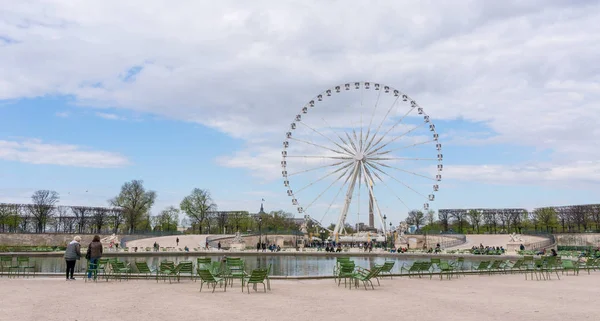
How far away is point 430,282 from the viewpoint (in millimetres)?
17703

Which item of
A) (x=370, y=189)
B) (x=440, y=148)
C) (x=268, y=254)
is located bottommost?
(x=268, y=254)

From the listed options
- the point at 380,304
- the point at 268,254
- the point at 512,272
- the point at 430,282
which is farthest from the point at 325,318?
the point at 268,254

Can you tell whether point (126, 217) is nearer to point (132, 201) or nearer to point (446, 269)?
point (132, 201)

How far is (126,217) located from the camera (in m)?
76.8

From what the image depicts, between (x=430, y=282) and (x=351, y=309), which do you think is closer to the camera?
(x=351, y=309)

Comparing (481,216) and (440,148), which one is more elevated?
(440,148)

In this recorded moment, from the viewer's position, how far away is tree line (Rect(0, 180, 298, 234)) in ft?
236

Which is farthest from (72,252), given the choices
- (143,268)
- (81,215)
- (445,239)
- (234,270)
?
(81,215)

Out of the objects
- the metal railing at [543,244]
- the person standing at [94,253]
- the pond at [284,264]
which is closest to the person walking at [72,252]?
the person standing at [94,253]

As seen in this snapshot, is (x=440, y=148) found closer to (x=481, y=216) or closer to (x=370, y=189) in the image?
(x=370, y=189)

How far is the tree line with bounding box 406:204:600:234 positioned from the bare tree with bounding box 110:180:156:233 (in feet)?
146

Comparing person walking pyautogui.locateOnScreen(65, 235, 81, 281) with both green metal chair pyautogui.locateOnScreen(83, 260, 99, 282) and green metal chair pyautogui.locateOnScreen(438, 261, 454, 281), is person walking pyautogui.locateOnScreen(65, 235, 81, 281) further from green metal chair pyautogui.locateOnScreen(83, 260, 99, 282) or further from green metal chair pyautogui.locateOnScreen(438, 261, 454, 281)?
green metal chair pyautogui.locateOnScreen(438, 261, 454, 281)

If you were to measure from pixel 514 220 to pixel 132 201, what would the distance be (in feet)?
197

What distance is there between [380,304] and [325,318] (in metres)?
2.40
